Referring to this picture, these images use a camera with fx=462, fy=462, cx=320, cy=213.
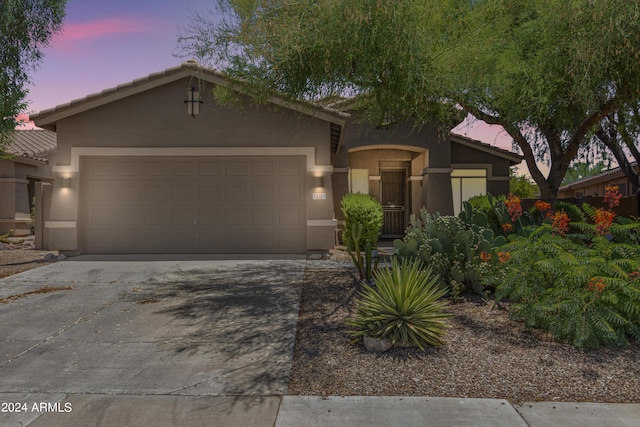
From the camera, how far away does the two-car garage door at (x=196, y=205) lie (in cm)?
1220

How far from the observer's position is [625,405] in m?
3.94

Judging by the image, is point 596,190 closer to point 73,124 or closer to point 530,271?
point 530,271

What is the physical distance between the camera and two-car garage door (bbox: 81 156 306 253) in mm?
12203

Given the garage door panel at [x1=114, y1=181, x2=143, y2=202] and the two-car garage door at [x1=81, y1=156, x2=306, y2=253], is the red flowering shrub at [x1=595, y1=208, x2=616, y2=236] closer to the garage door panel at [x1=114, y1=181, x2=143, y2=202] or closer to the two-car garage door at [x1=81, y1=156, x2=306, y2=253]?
the two-car garage door at [x1=81, y1=156, x2=306, y2=253]

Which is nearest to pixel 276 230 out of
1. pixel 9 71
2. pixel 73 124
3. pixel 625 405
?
pixel 73 124

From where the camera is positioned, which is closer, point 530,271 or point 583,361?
point 583,361

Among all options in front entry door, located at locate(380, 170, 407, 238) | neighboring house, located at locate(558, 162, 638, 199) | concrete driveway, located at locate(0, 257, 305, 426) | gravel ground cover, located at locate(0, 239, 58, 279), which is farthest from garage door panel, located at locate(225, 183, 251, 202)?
neighboring house, located at locate(558, 162, 638, 199)

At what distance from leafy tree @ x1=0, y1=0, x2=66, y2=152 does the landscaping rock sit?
1048 centimetres

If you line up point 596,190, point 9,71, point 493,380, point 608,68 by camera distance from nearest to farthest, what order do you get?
point 493,380 → point 608,68 → point 9,71 → point 596,190

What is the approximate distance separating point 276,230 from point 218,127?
10.1 feet

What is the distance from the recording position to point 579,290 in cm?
523

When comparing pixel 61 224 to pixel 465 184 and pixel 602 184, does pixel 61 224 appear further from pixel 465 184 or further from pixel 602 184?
pixel 602 184

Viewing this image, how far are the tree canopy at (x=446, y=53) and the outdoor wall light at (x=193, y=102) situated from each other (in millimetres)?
3411

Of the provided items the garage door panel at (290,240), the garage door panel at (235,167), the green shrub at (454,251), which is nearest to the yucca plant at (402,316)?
the green shrub at (454,251)
